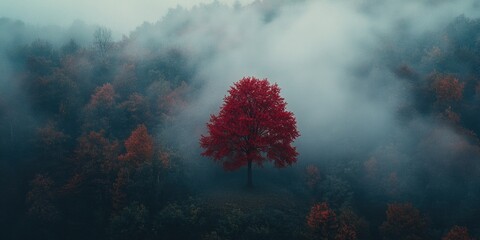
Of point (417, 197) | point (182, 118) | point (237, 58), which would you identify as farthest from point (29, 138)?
point (417, 197)

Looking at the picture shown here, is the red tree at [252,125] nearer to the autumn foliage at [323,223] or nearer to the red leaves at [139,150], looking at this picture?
the autumn foliage at [323,223]

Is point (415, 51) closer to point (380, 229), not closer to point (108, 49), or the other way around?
point (380, 229)

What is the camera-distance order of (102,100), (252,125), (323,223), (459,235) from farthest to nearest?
1. (102,100)
2. (252,125)
3. (323,223)
4. (459,235)

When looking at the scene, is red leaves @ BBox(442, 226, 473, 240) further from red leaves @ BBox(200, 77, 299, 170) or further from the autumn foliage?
red leaves @ BBox(200, 77, 299, 170)

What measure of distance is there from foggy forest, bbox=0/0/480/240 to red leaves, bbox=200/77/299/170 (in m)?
0.16

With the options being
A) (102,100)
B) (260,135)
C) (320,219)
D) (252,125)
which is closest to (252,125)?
(252,125)

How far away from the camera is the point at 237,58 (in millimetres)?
69562

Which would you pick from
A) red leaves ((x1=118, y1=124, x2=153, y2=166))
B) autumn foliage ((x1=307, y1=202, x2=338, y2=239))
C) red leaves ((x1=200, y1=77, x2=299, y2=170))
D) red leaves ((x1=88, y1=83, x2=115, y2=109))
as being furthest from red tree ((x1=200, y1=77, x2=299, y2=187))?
red leaves ((x1=88, y1=83, x2=115, y2=109))

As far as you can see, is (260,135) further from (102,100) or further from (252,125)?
(102,100)

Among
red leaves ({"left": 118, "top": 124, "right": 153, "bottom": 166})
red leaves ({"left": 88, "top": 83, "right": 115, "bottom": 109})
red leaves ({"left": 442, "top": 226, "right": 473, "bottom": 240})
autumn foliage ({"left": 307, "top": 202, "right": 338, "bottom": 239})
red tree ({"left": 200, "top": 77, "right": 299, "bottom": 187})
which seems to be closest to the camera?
red leaves ({"left": 442, "top": 226, "right": 473, "bottom": 240})

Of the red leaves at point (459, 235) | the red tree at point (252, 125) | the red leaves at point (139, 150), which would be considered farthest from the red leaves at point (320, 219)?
the red leaves at point (139, 150)

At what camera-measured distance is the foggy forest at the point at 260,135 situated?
32.5 m

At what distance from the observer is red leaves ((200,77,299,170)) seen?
3244 cm

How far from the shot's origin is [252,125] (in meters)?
33.2
